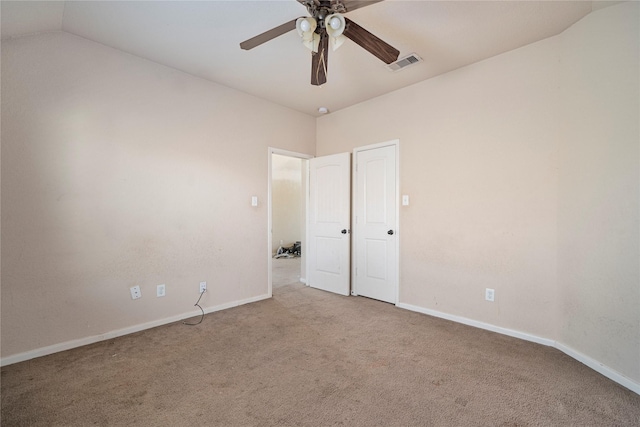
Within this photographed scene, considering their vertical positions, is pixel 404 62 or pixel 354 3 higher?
pixel 404 62

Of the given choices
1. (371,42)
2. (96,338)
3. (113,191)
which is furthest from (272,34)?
(96,338)

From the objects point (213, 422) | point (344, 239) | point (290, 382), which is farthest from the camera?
point (344, 239)

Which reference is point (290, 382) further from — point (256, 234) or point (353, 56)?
point (353, 56)

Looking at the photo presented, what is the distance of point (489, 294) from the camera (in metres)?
2.84

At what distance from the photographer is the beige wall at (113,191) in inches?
88.9

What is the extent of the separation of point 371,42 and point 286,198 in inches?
241

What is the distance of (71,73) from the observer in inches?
97.0

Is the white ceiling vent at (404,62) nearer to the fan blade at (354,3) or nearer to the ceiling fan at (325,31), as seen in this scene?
the ceiling fan at (325,31)

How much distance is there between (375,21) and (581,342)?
9.87 ft

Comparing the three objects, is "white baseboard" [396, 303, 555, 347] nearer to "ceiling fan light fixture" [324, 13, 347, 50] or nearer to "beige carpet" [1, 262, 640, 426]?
"beige carpet" [1, 262, 640, 426]

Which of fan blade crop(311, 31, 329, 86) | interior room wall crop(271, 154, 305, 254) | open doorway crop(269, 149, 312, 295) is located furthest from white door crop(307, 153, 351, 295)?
interior room wall crop(271, 154, 305, 254)

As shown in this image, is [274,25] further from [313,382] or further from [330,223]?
[313,382]

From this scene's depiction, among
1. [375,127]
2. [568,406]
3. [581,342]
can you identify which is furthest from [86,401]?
[375,127]

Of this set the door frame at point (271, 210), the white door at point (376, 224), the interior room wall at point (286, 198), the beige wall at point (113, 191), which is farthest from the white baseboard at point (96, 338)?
the interior room wall at point (286, 198)
